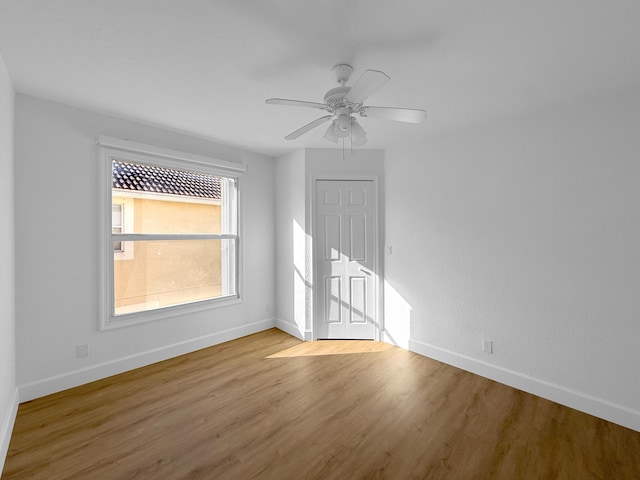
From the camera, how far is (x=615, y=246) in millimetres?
2289

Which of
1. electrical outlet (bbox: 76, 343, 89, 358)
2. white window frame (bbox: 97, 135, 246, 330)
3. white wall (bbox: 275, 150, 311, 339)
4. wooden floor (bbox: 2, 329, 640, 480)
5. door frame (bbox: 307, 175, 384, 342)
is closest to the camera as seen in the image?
wooden floor (bbox: 2, 329, 640, 480)

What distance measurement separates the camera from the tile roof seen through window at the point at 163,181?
9.89ft

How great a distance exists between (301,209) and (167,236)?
62.3 inches

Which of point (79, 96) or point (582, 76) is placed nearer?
point (582, 76)

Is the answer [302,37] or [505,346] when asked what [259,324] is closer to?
[505,346]

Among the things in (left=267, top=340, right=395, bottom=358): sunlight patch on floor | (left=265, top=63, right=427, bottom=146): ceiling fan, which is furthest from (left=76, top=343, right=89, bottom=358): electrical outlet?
(left=265, top=63, right=427, bottom=146): ceiling fan

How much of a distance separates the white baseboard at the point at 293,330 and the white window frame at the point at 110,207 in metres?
0.88

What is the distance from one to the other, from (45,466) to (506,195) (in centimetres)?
389

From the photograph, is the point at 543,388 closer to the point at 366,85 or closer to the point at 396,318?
the point at 396,318

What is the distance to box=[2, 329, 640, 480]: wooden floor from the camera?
1.79m

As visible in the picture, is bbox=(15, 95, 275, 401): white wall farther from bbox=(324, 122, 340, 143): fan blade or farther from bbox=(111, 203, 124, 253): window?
bbox=(324, 122, 340, 143): fan blade

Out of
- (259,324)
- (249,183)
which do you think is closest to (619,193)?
(249,183)

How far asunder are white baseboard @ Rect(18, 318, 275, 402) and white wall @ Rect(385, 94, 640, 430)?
2.21 meters

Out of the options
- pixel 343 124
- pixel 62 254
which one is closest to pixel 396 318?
pixel 343 124
